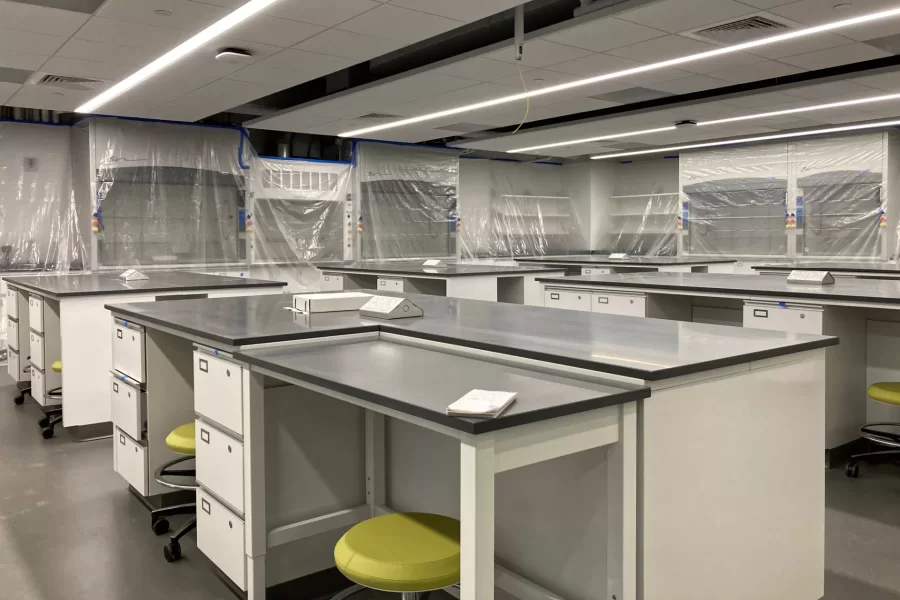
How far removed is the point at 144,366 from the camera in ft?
9.96

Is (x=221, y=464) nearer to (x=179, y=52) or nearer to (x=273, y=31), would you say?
(x=273, y=31)

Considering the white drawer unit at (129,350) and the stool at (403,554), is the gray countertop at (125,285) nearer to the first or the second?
the white drawer unit at (129,350)

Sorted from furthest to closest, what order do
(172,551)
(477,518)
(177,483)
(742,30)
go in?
(742,30) < (177,483) < (172,551) < (477,518)

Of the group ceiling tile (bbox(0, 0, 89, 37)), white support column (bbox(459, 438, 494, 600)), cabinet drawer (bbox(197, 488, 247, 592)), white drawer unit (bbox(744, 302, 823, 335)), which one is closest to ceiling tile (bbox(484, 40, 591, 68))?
white drawer unit (bbox(744, 302, 823, 335))

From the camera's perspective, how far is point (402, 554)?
169cm

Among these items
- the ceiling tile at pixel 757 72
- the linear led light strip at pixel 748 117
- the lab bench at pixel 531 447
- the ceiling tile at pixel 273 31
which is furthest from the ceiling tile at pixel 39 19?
the linear led light strip at pixel 748 117

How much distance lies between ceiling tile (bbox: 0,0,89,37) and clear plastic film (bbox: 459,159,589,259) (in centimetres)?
620

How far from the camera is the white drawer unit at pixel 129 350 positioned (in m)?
3.05

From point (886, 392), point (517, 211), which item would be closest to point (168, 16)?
point (886, 392)

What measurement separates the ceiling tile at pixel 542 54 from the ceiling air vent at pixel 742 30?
76cm

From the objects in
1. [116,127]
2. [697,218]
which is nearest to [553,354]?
[116,127]

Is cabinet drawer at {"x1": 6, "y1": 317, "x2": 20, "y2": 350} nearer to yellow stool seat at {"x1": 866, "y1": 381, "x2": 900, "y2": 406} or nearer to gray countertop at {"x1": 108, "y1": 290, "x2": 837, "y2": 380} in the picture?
gray countertop at {"x1": 108, "y1": 290, "x2": 837, "y2": 380}

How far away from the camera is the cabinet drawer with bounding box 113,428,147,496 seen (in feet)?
10.1

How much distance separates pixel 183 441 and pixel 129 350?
72 centimetres
